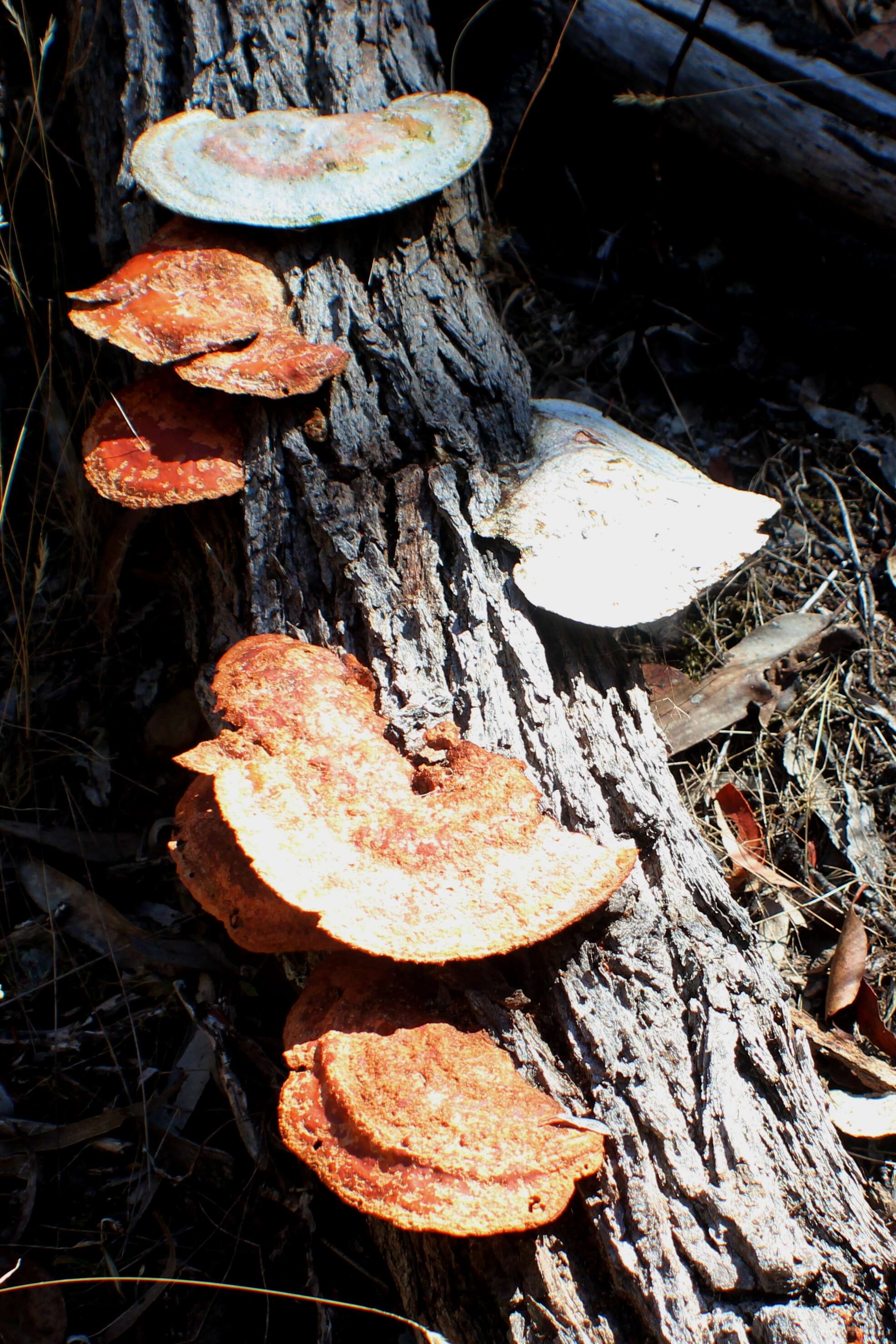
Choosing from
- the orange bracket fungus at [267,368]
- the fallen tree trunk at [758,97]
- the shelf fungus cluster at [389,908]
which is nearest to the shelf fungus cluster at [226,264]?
the orange bracket fungus at [267,368]

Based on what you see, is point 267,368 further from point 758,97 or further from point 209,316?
point 758,97

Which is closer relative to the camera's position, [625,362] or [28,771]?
[28,771]

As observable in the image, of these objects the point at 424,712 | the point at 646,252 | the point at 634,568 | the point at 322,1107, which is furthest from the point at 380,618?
the point at 646,252

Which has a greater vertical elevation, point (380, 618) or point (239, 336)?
point (239, 336)

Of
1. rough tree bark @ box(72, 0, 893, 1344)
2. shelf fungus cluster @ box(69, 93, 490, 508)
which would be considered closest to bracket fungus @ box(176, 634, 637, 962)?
rough tree bark @ box(72, 0, 893, 1344)

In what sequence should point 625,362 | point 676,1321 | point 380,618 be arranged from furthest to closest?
point 625,362 < point 380,618 < point 676,1321

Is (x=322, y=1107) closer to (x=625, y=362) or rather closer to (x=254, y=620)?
(x=254, y=620)

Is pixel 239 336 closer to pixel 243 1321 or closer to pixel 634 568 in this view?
pixel 634 568

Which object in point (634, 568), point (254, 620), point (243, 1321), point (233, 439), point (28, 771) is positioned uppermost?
point (634, 568)

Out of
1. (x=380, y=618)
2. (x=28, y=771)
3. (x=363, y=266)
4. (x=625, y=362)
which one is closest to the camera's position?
(x=380, y=618)
